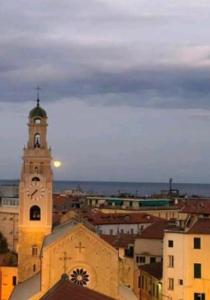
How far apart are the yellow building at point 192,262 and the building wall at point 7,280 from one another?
16.5 metres

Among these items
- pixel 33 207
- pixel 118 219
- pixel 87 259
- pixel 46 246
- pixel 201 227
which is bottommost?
pixel 87 259

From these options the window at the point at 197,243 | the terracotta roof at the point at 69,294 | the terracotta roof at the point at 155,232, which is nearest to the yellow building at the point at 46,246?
the window at the point at 197,243

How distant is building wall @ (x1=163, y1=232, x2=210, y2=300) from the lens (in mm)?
57281

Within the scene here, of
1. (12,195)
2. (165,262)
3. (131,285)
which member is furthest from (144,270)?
(12,195)

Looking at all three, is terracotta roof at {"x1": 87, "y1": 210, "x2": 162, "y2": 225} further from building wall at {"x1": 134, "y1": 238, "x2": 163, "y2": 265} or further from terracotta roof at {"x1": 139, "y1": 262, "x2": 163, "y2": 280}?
terracotta roof at {"x1": 139, "y1": 262, "x2": 163, "y2": 280}

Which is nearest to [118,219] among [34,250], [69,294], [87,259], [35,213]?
[35,213]

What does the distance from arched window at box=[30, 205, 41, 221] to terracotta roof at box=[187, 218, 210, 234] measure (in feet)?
45.9

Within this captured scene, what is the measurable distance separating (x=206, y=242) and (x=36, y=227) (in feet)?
50.3

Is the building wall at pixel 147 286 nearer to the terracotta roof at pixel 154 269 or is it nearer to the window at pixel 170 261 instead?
the terracotta roof at pixel 154 269

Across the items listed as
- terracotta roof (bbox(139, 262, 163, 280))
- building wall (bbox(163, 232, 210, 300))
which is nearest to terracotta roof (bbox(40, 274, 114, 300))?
building wall (bbox(163, 232, 210, 300))

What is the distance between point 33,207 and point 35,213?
54 cm

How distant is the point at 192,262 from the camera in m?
57.6

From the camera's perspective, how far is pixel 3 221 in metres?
104

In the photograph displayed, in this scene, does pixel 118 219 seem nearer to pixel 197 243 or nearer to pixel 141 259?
pixel 141 259
